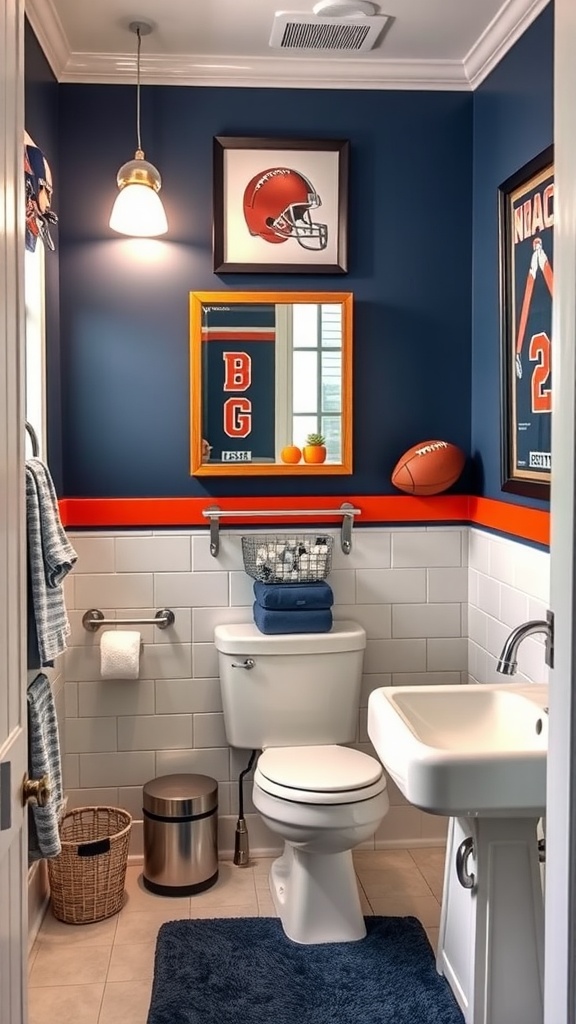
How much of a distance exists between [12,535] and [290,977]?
1709 mm

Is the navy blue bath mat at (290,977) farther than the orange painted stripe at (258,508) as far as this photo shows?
No

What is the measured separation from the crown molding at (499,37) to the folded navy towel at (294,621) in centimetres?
178

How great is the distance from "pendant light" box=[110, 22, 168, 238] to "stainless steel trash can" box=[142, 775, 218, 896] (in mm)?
1749

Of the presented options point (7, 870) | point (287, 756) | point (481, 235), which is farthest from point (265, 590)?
point (7, 870)

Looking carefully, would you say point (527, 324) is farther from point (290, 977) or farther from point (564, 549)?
point (290, 977)

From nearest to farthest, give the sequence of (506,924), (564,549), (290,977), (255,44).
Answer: (564,549), (506,924), (290,977), (255,44)

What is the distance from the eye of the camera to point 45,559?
7.37 ft

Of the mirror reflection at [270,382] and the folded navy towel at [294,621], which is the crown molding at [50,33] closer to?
the mirror reflection at [270,382]

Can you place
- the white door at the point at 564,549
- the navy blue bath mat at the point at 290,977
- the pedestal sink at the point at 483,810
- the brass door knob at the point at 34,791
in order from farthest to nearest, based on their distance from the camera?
the navy blue bath mat at the point at 290,977 → the pedestal sink at the point at 483,810 → the brass door knob at the point at 34,791 → the white door at the point at 564,549

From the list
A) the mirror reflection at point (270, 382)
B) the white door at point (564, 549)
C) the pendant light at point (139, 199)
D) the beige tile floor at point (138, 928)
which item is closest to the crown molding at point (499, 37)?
the mirror reflection at point (270, 382)

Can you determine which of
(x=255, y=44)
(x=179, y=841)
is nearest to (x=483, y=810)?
(x=179, y=841)

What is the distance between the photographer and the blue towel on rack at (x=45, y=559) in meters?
2.18

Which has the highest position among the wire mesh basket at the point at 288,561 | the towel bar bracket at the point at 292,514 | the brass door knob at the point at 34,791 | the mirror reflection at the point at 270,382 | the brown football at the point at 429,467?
the mirror reflection at the point at 270,382

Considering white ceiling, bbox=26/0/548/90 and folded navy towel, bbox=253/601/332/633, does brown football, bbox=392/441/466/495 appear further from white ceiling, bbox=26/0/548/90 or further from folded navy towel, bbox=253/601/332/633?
white ceiling, bbox=26/0/548/90
